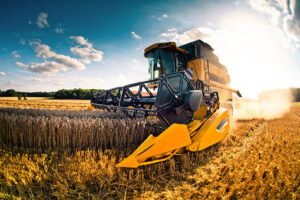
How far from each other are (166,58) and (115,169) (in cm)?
330

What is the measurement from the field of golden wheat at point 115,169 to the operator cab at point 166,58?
2.19 metres

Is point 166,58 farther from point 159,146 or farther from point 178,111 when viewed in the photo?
point 159,146

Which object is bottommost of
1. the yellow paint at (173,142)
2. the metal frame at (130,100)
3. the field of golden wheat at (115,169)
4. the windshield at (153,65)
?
the field of golden wheat at (115,169)

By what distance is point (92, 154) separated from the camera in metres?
2.14

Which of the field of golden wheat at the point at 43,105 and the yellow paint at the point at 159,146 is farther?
the field of golden wheat at the point at 43,105

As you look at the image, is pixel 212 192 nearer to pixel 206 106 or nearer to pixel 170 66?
pixel 206 106

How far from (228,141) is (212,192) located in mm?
2121

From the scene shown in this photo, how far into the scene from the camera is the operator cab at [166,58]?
13.1 ft

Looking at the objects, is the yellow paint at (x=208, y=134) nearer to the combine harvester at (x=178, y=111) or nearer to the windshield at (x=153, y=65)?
the combine harvester at (x=178, y=111)

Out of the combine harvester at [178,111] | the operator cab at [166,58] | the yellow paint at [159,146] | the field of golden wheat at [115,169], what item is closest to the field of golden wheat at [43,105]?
the field of golden wheat at [115,169]

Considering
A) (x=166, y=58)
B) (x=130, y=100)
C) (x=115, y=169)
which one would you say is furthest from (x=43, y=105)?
(x=115, y=169)

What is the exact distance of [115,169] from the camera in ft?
5.84

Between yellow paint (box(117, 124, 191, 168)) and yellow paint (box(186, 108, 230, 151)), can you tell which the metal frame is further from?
yellow paint (box(186, 108, 230, 151))

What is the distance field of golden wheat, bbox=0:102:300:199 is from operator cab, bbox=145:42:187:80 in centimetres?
219
